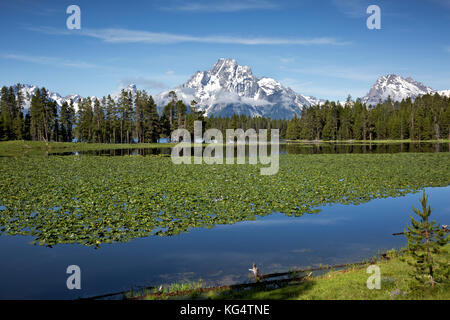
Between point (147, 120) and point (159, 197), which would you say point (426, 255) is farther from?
point (147, 120)

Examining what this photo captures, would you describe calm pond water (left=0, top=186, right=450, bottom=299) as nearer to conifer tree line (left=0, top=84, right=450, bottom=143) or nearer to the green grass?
the green grass

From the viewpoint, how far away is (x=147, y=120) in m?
117

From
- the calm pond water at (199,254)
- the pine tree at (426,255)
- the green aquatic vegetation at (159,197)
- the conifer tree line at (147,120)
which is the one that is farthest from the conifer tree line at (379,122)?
the pine tree at (426,255)

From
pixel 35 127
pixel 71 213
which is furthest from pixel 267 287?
pixel 35 127

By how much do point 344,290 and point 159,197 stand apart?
15.3 m

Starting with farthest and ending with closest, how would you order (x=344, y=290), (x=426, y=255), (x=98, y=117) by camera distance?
(x=98, y=117) → (x=344, y=290) → (x=426, y=255)

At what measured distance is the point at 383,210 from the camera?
2047 cm

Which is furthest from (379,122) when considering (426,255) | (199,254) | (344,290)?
(344,290)

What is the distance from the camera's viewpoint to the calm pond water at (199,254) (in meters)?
11.0

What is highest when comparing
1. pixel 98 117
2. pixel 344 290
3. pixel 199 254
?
pixel 98 117

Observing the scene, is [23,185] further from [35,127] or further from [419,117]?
[419,117]

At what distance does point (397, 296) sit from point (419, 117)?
13854 centimetres

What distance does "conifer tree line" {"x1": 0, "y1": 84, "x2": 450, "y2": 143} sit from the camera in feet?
357

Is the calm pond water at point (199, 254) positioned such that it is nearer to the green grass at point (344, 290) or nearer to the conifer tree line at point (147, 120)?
the green grass at point (344, 290)
